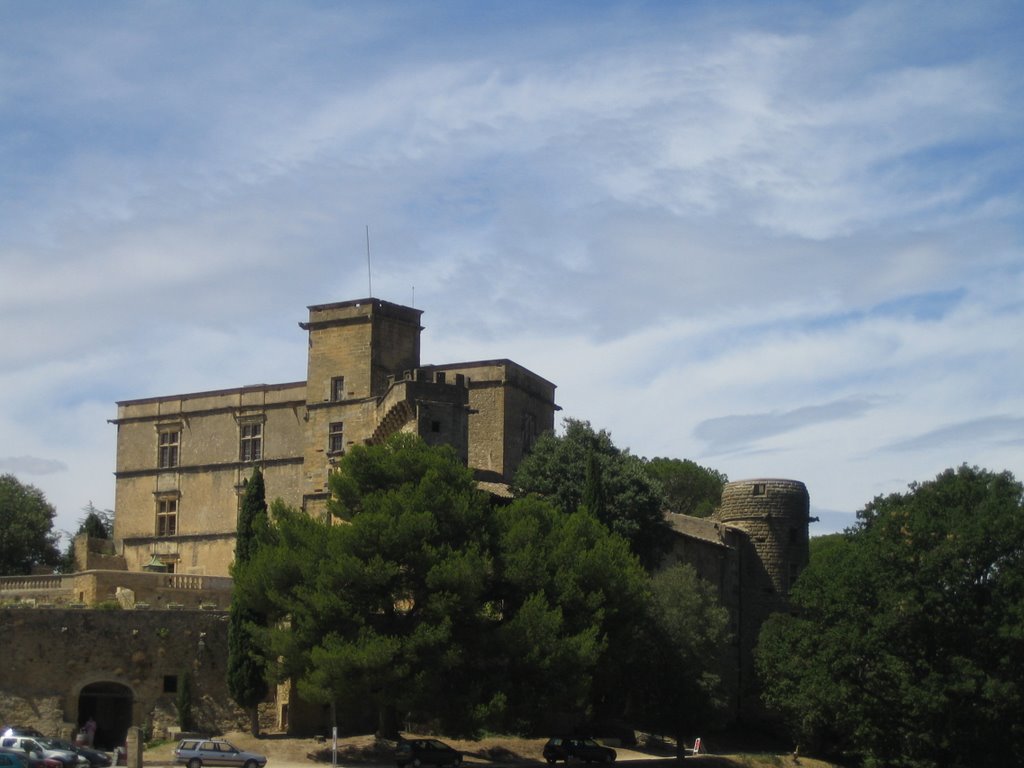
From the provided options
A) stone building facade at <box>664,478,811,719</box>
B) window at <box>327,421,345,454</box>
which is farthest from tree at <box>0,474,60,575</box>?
stone building facade at <box>664,478,811,719</box>

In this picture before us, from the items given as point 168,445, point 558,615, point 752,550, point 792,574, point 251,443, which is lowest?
point 558,615

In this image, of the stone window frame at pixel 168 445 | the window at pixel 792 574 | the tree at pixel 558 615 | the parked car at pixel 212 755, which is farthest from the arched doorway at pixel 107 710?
the window at pixel 792 574

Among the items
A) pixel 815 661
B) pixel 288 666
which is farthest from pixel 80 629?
pixel 815 661

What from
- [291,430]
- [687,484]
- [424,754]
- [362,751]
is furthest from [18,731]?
[687,484]

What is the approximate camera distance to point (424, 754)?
150ft

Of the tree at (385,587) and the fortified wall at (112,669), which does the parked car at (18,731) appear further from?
the tree at (385,587)

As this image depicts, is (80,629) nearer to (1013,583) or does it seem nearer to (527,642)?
(527,642)

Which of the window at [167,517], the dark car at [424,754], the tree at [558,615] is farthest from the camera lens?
the window at [167,517]

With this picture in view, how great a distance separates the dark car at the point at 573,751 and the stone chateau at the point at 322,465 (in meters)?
8.15

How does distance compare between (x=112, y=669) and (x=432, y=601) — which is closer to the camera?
(x=432, y=601)

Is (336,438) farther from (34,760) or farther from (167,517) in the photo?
(34,760)

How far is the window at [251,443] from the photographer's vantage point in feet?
240

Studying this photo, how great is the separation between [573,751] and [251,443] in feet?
97.0

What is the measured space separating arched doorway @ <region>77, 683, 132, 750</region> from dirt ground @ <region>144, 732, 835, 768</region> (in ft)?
8.93
